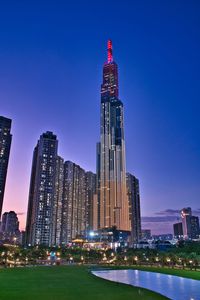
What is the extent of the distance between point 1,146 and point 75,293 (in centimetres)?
16245

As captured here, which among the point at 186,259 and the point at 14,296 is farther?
the point at 186,259

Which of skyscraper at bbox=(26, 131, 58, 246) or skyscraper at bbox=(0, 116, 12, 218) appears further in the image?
skyscraper at bbox=(26, 131, 58, 246)

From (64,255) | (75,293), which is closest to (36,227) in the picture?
(64,255)

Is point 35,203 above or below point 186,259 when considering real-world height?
above

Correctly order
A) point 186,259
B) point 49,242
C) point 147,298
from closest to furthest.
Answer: point 147,298
point 186,259
point 49,242

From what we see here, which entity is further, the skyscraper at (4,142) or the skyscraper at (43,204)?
the skyscraper at (43,204)

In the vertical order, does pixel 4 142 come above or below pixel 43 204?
above

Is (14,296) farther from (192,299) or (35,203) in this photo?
(35,203)

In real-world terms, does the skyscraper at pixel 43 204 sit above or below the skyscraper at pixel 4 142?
below

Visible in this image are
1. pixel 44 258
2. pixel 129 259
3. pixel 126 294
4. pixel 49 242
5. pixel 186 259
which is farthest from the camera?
pixel 49 242

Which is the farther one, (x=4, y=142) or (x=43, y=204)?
(x=43, y=204)

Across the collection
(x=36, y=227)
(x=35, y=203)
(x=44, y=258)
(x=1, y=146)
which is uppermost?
(x=1, y=146)

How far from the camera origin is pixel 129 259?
83938mm

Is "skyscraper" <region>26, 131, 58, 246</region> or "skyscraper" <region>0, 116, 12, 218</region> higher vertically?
"skyscraper" <region>0, 116, 12, 218</region>
